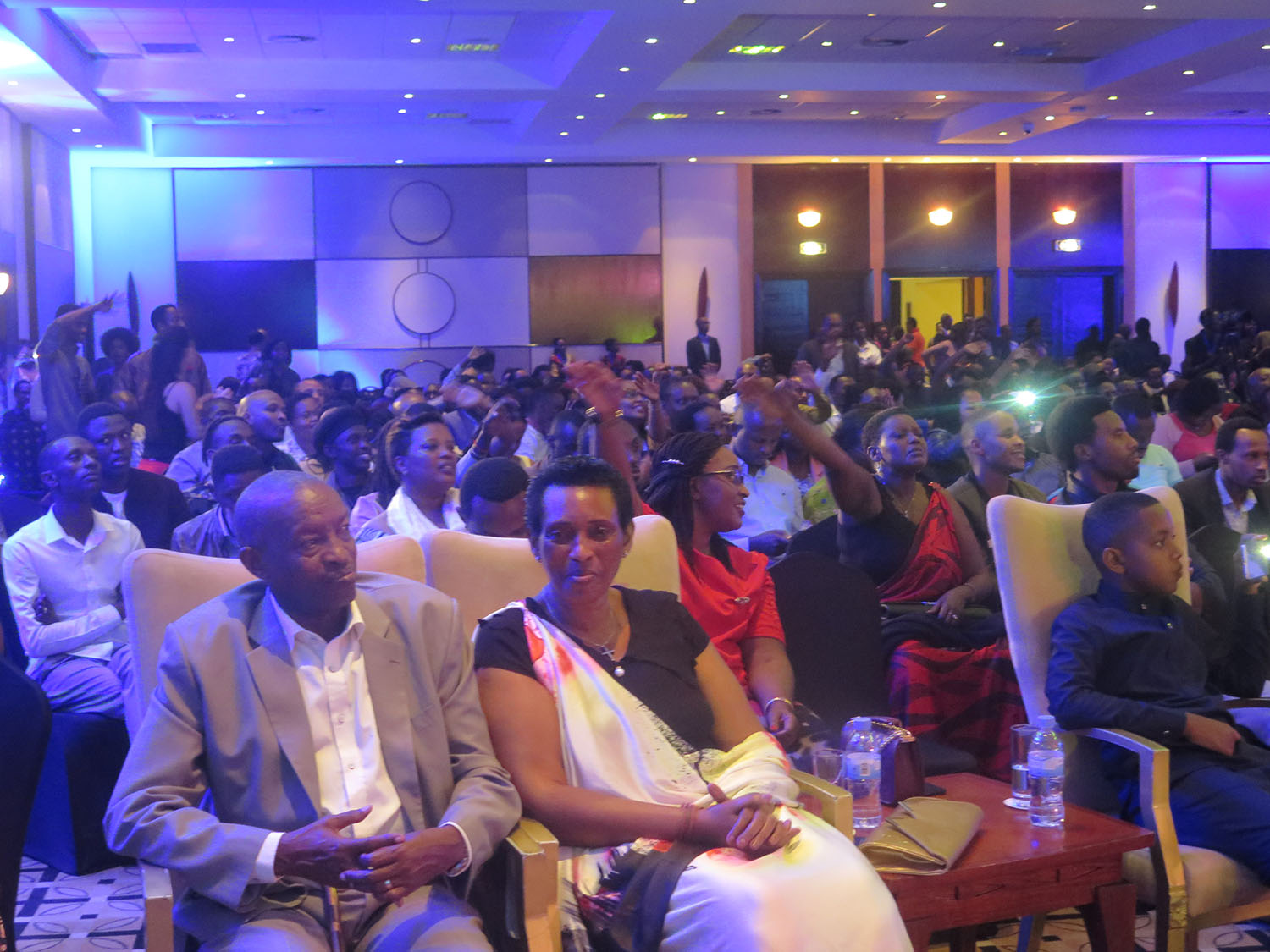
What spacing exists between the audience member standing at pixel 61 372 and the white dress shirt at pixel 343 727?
5.25m

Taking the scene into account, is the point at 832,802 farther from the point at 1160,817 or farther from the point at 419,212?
the point at 419,212

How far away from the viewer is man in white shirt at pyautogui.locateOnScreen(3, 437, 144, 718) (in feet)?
12.9

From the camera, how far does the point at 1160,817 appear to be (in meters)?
2.81

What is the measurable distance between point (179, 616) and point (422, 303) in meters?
13.9

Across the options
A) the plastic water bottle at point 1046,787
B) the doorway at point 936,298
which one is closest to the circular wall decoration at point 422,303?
the doorway at point 936,298

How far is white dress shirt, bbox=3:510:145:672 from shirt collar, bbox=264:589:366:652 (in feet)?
6.10

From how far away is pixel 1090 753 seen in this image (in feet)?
10.2

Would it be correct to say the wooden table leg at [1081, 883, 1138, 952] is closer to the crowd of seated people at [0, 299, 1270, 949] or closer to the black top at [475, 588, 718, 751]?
the crowd of seated people at [0, 299, 1270, 949]

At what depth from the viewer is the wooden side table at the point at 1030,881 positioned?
8.13ft

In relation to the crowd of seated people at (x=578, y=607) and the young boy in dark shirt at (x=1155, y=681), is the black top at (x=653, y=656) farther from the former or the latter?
the young boy in dark shirt at (x=1155, y=681)

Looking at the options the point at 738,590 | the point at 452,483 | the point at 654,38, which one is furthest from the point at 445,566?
the point at 654,38

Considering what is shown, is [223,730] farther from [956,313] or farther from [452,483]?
[956,313]

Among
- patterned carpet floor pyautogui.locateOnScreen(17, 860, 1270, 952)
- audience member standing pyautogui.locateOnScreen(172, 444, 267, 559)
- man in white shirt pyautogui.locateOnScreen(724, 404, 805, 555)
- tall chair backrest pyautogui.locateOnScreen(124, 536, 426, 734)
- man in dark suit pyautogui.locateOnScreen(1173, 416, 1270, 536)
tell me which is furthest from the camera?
man in white shirt pyautogui.locateOnScreen(724, 404, 805, 555)

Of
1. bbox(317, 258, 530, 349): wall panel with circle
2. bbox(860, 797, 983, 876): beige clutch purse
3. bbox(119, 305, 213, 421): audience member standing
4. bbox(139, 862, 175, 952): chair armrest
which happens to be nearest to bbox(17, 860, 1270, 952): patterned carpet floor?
bbox(860, 797, 983, 876): beige clutch purse
